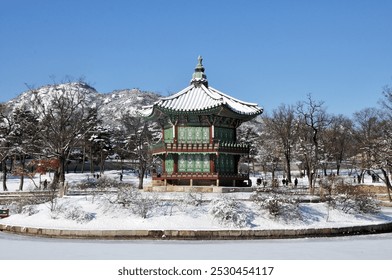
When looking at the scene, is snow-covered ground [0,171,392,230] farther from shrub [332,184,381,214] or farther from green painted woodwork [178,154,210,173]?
green painted woodwork [178,154,210,173]

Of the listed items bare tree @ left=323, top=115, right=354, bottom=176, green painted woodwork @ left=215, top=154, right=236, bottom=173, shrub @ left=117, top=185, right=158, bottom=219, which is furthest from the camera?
bare tree @ left=323, top=115, right=354, bottom=176

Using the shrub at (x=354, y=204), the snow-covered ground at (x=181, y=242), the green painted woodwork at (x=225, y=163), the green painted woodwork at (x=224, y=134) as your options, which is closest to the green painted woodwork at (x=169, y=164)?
the green painted woodwork at (x=225, y=163)

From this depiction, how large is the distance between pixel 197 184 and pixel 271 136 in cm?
5284

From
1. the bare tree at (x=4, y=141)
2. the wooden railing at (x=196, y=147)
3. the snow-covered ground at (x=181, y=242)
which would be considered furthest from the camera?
the bare tree at (x=4, y=141)

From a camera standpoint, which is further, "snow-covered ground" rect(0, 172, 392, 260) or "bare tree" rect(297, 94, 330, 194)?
"bare tree" rect(297, 94, 330, 194)

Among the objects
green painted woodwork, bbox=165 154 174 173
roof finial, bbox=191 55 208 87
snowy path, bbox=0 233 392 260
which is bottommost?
snowy path, bbox=0 233 392 260

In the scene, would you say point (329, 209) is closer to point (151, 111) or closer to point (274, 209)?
point (274, 209)

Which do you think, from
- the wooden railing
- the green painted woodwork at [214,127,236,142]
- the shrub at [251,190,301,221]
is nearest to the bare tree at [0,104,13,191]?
the wooden railing

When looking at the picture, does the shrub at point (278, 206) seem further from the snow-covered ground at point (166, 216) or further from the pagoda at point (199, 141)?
the pagoda at point (199, 141)

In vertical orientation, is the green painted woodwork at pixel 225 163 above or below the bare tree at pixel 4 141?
below

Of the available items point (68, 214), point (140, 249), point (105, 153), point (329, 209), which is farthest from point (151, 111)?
point (105, 153)

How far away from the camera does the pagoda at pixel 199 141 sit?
32312 millimetres

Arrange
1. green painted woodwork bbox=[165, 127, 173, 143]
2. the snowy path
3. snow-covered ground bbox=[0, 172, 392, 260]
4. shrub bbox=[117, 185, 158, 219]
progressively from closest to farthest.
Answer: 1. the snowy path
2. snow-covered ground bbox=[0, 172, 392, 260]
3. shrub bbox=[117, 185, 158, 219]
4. green painted woodwork bbox=[165, 127, 173, 143]

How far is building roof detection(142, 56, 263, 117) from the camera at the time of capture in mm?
32375
